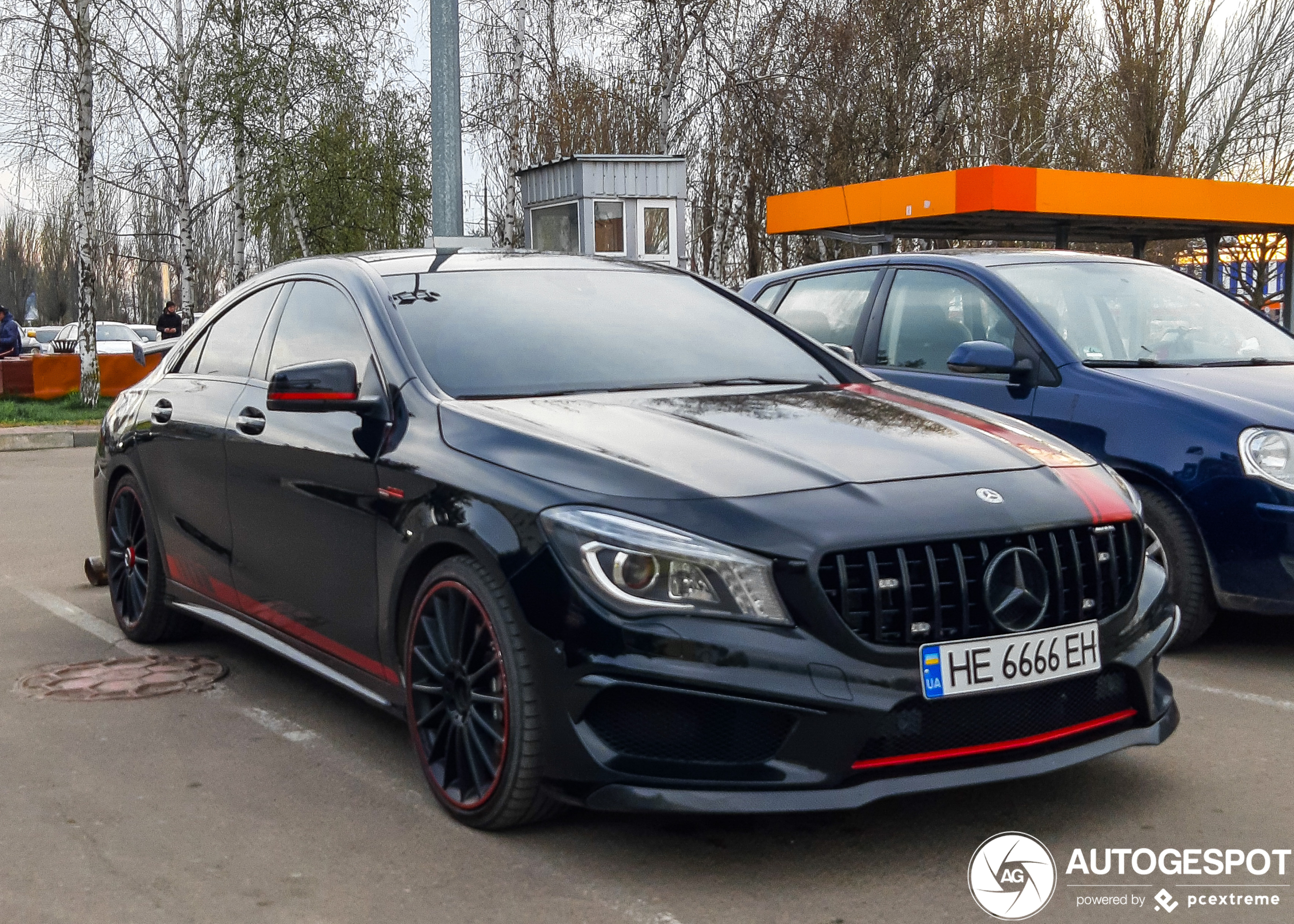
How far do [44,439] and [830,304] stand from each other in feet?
41.4

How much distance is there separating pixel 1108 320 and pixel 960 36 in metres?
25.1

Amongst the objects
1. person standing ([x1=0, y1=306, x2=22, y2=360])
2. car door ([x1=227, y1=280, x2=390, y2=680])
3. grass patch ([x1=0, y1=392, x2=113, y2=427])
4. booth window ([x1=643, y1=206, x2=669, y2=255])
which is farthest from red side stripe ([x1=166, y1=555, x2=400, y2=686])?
person standing ([x1=0, y1=306, x2=22, y2=360])

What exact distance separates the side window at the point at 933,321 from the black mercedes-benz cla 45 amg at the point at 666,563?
6.22 ft

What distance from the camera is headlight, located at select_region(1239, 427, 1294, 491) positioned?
17.5 feet

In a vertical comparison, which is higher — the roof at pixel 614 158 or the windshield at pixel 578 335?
the roof at pixel 614 158

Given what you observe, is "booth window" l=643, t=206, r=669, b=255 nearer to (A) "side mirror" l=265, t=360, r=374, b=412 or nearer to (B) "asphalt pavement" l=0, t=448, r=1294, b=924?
(B) "asphalt pavement" l=0, t=448, r=1294, b=924

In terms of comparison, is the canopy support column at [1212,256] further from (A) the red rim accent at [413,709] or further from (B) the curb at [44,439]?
(A) the red rim accent at [413,709]

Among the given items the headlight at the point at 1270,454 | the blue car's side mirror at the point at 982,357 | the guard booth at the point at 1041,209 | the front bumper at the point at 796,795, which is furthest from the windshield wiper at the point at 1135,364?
the guard booth at the point at 1041,209

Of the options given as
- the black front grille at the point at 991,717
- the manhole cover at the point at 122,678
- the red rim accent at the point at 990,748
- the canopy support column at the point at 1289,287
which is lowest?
the manhole cover at the point at 122,678

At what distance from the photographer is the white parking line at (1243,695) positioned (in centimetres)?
493

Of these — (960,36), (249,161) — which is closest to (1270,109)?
(960,36)

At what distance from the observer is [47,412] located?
20281 millimetres

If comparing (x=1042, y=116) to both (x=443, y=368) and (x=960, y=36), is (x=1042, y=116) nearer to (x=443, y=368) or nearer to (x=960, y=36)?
(x=960, y=36)

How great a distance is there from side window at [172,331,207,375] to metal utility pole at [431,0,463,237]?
6146 mm
